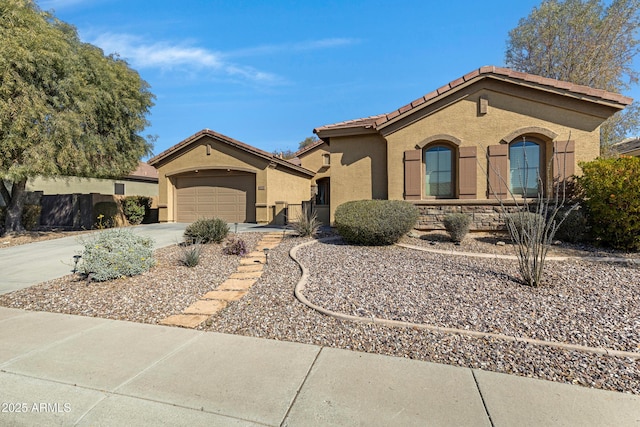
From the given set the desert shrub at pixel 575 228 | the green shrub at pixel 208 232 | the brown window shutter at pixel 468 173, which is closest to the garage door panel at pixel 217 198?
the green shrub at pixel 208 232

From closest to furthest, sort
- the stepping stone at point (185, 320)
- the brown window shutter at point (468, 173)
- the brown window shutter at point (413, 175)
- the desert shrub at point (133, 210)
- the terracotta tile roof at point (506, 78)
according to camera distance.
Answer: the stepping stone at point (185, 320)
the terracotta tile roof at point (506, 78)
the brown window shutter at point (468, 173)
the brown window shutter at point (413, 175)
the desert shrub at point (133, 210)

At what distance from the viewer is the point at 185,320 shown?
4391 millimetres

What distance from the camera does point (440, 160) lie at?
10.6 metres

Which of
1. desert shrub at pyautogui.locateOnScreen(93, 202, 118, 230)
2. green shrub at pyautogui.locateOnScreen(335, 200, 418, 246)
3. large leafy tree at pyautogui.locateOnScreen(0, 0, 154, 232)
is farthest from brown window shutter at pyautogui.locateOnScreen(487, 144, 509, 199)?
desert shrub at pyautogui.locateOnScreen(93, 202, 118, 230)

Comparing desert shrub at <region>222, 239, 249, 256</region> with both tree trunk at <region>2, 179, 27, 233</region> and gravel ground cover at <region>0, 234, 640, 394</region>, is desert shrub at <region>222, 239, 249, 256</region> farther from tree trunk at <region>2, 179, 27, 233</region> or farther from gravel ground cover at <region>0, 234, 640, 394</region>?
tree trunk at <region>2, 179, 27, 233</region>

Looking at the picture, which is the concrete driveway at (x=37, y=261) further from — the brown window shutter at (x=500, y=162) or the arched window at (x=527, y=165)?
the arched window at (x=527, y=165)

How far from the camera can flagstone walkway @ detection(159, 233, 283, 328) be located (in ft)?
14.5

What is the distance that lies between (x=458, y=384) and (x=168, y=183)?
1758 centimetres

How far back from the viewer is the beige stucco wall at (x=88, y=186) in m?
20.7

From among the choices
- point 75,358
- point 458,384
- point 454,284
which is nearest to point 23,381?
point 75,358

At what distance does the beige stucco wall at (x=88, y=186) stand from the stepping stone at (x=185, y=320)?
1973 cm

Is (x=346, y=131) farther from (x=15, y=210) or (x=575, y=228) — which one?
(x=15, y=210)

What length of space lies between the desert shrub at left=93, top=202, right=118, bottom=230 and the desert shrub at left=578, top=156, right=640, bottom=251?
1966 cm

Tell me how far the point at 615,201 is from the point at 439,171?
→ 14.7 feet
